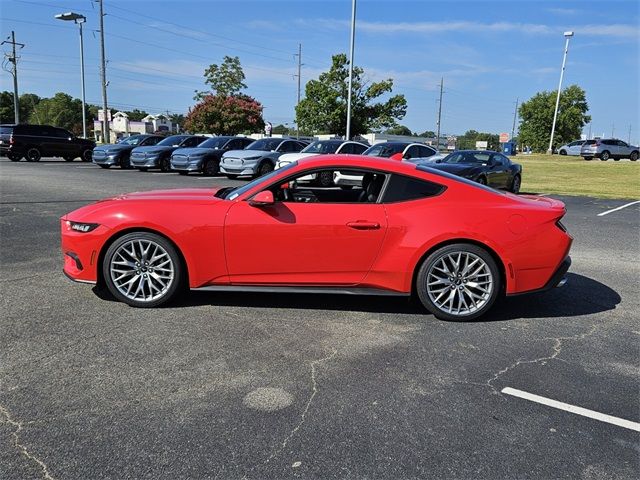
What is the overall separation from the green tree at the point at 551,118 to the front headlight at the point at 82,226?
8971 centimetres

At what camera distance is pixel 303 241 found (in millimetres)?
4449

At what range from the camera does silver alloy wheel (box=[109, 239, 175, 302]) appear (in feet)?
15.0

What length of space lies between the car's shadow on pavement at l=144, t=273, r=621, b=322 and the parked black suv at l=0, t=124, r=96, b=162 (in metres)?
25.2

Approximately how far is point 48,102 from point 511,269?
104 m

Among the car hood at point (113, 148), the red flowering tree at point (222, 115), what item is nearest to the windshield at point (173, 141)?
the car hood at point (113, 148)

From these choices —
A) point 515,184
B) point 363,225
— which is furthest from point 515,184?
point 363,225

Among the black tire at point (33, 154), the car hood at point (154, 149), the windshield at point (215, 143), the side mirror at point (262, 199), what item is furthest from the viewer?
the black tire at point (33, 154)

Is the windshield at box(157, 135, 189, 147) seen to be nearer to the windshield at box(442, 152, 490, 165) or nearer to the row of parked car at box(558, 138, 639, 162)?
the windshield at box(442, 152, 490, 165)

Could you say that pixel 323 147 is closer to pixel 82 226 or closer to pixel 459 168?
pixel 459 168

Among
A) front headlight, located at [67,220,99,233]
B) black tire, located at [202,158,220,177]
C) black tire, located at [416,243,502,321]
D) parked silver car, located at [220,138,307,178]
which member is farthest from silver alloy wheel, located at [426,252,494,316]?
black tire, located at [202,158,220,177]

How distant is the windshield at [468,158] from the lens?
51.6ft

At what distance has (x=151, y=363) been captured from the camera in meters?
3.58

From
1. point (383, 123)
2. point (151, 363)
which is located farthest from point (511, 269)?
point (383, 123)

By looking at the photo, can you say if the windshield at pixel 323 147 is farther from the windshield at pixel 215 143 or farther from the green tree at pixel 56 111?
the green tree at pixel 56 111
